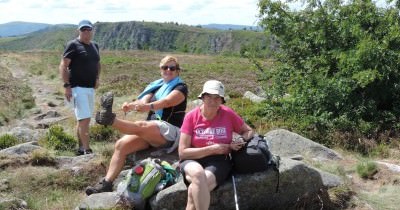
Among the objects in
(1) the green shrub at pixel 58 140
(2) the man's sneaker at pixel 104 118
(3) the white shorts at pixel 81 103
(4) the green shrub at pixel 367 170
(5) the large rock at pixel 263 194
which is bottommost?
(1) the green shrub at pixel 58 140

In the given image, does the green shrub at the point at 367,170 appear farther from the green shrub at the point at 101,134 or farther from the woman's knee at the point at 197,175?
the green shrub at the point at 101,134

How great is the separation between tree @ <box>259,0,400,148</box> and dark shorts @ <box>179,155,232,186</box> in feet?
16.0

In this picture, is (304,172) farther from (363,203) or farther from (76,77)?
(76,77)

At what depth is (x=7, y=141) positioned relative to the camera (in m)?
9.44

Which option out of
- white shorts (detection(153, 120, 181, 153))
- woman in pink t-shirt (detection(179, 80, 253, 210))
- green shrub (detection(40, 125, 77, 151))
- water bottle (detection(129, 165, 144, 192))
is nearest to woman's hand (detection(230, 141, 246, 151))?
woman in pink t-shirt (detection(179, 80, 253, 210))

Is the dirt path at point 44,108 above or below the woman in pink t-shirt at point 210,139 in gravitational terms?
below

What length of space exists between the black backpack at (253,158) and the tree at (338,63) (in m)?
4.53

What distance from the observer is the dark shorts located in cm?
557

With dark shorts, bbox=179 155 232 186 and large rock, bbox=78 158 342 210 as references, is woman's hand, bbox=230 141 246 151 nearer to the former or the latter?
dark shorts, bbox=179 155 232 186

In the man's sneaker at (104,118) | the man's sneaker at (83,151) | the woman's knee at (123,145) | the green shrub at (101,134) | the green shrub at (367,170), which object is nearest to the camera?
the man's sneaker at (104,118)

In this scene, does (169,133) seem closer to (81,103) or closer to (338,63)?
(81,103)

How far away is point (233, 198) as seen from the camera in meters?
5.83

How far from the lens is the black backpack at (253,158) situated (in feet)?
18.8

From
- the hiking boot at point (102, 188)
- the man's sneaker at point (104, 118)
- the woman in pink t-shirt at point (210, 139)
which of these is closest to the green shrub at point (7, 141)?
the hiking boot at point (102, 188)
